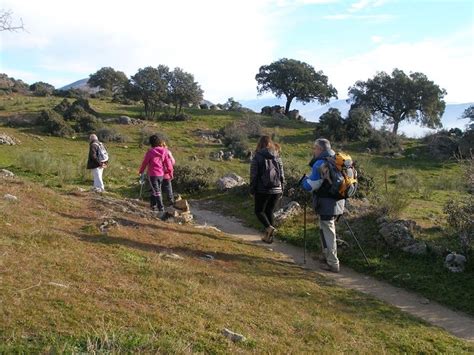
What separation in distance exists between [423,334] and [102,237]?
4618 mm

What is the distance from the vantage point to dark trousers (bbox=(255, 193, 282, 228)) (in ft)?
30.2

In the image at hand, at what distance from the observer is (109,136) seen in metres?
30.3

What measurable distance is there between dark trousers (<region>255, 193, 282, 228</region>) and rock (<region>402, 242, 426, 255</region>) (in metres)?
2.60

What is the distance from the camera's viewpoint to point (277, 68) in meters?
58.4

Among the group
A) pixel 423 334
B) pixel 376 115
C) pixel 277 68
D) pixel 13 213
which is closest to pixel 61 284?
pixel 13 213

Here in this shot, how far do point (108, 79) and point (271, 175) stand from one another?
6364cm

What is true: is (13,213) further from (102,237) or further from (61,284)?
(61,284)

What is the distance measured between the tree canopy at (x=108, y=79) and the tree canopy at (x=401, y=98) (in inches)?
1305

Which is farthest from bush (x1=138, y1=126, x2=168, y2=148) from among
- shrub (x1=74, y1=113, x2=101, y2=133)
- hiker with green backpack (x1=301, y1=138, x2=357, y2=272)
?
hiker with green backpack (x1=301, y1=138, x2=357, y2=272)

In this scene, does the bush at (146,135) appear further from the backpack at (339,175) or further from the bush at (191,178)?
the backpack at (339,175)

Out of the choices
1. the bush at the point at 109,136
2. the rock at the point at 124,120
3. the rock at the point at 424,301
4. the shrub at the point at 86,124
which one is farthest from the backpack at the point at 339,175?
the rock at the point at 124,120

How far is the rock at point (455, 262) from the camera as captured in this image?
8249 millimetres

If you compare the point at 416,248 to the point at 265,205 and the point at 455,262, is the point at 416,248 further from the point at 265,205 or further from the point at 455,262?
the point at 265,205

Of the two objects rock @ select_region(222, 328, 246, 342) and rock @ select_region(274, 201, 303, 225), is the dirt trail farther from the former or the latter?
rock @ select_region(222, 328, 246, 342)
